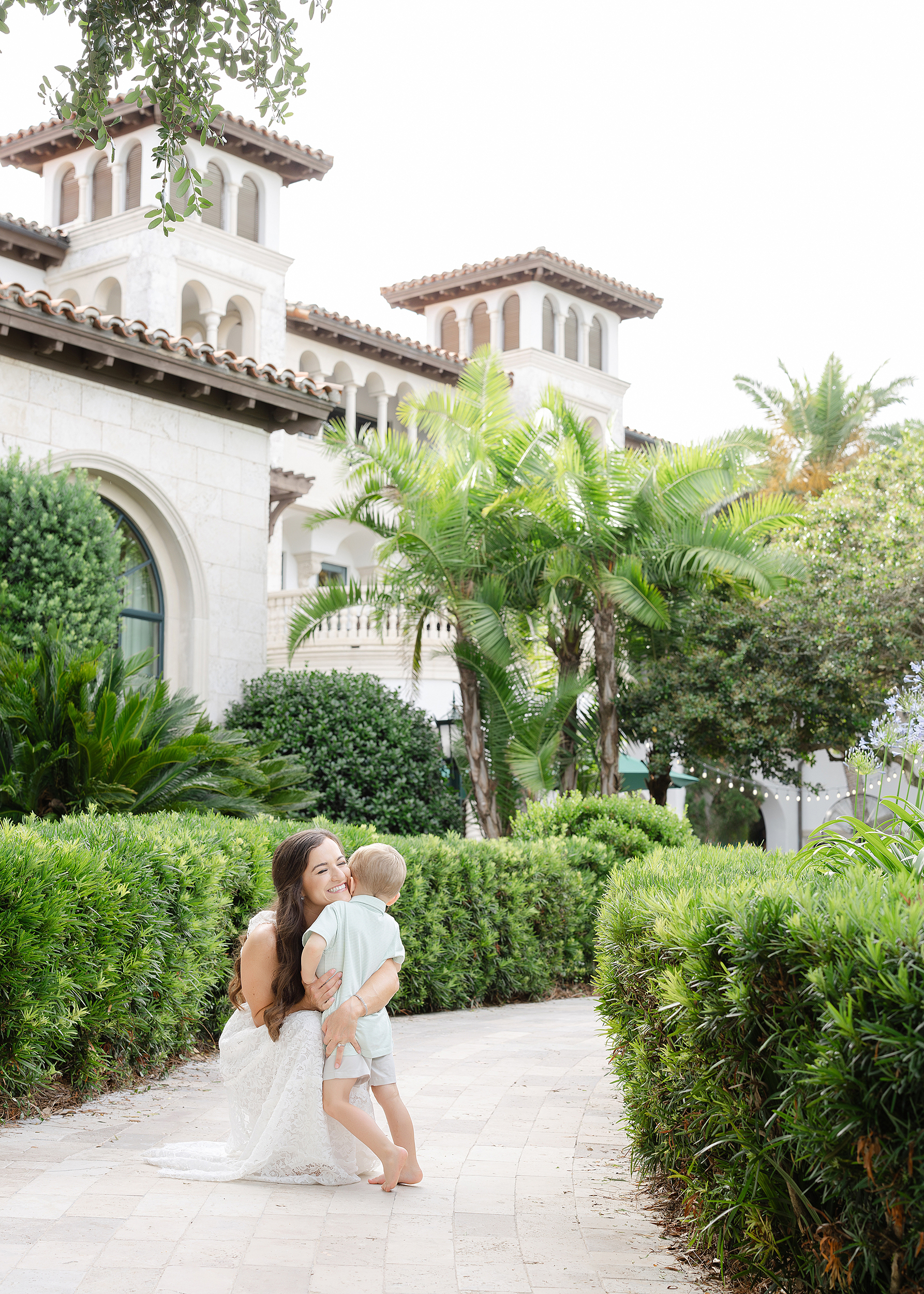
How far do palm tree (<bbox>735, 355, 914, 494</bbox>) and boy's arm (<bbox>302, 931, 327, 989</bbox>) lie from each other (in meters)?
26.2

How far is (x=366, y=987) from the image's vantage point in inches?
186

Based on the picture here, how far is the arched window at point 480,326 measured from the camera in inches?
1199

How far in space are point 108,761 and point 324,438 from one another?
319 inches

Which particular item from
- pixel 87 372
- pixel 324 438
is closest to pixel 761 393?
pixel 324 438

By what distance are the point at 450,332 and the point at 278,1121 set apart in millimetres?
28252

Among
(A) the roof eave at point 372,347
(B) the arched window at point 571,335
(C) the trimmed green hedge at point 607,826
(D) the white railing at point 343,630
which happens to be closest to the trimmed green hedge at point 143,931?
(C) the trimmed green hedge at point 607,826

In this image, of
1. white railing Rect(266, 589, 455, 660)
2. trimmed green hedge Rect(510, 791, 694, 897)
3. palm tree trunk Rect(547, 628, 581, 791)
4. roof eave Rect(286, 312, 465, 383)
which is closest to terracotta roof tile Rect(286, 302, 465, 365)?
roof eave Rect(286, 312, 465, 383)

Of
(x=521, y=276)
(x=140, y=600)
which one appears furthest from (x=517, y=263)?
(x=140, y=600)

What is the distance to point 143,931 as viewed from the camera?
6586 millimetres

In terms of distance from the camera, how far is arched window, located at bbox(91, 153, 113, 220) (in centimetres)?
2364

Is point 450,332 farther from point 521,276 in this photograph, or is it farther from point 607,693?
point 607,693

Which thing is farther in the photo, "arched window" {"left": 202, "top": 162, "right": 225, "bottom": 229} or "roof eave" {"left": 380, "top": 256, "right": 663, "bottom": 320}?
"roof eave" {"left": 380, "top": 256, "right": 663, "bottom": 320}

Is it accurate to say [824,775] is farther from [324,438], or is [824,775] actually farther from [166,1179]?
[166,1179]

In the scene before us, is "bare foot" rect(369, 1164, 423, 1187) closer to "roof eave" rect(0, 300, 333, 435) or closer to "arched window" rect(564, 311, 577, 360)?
"roof eave" rect(0, 300, 333, 435)
